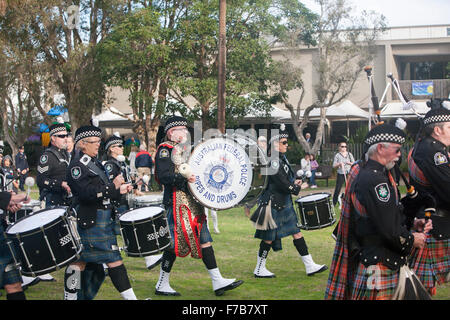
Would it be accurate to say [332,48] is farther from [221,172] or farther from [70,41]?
[221,172]

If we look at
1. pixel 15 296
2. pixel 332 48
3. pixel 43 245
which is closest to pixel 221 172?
pixel 43 245

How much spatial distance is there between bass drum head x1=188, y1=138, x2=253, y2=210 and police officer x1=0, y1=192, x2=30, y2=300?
67.7 inches

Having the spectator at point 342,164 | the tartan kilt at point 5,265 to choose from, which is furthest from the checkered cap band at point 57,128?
the spectator at point 342,164

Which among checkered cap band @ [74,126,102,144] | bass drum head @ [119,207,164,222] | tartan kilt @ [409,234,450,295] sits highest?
checkered cap band @ [74,126,102,144]

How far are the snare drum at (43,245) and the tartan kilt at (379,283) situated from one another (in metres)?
2.35

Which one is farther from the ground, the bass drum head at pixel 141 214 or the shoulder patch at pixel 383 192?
the shoulder patch at pixel 383 192

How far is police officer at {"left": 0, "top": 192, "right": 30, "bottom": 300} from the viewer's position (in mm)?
4712

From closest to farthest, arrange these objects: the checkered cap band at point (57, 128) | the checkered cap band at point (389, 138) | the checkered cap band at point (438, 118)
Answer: the checkered cap band at point (389, 138) < the checkered cap band at point (438, 118) < the checkered cap band at point (57, 128)

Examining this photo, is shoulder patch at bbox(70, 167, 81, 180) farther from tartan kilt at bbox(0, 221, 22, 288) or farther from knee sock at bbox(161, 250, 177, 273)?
knee sock at bbox(161, 250, 177, 273)

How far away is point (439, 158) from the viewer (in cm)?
462

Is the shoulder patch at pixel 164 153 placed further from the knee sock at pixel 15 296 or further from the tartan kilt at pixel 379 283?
the tartan kilt at pixel 379 283

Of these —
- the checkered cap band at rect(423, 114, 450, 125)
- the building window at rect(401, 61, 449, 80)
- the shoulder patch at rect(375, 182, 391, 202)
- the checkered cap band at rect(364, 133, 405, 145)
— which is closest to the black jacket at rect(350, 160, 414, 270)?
the shoulder patch at rect(375, 182, 391, 202)

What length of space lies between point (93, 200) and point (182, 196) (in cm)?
132

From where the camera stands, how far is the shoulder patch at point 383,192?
142 inches
